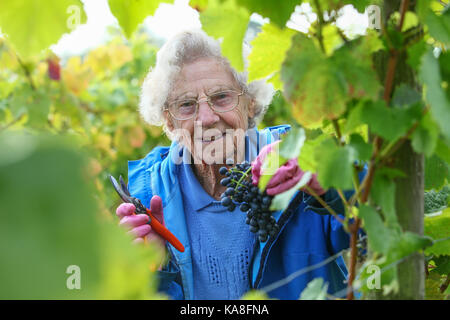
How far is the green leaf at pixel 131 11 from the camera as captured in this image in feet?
2.40

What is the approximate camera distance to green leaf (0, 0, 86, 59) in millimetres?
639

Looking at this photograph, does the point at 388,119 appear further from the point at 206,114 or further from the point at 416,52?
the point at 206,114

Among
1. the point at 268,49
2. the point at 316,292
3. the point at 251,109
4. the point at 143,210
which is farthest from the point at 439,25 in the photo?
the point at 251,109

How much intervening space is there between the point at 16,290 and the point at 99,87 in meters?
4.34

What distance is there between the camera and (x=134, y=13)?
0.75 metres

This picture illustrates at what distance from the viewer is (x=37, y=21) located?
666 mm

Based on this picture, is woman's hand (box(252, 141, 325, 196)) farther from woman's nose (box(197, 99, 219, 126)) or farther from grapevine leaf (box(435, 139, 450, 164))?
woman's nose (box(197, 99, 219, 126))

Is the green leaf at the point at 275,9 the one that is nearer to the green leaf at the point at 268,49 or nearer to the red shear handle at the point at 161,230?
the green leaf at the point at 268,49

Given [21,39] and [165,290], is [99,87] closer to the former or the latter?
[165,290]

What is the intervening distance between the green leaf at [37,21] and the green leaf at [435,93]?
460 mm

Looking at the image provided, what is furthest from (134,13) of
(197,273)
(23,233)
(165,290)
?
(197,273)

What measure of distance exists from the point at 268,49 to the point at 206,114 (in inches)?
50.6

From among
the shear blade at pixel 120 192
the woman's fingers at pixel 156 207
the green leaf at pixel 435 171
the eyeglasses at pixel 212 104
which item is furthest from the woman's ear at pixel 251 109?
the green leaf at pixel 435 171

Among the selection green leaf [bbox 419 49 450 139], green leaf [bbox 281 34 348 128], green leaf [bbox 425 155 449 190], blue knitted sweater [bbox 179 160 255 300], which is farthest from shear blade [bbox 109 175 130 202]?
green leaf [bbox 419 49 450 139]
